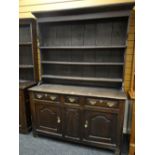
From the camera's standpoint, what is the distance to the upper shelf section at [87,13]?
1.84 m

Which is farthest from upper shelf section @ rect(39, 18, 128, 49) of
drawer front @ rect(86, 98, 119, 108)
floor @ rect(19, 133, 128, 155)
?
floor @ rect(19, 133, 128, 155)

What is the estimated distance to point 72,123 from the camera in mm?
2109

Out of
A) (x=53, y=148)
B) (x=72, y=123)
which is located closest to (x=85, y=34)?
(x=72, y=123)

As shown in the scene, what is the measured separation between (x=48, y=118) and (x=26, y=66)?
1.07m

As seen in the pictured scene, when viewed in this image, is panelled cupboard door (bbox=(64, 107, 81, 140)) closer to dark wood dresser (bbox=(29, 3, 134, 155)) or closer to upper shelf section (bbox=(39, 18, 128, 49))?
dark wood dresser (bbox=(29, 3, 134, 155))

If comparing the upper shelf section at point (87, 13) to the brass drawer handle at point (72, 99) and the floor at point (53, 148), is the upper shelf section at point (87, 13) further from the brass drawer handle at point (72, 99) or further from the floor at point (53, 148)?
the floor at point (53, 148)

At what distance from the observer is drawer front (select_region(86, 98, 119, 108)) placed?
6.10 feet

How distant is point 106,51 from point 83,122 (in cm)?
117

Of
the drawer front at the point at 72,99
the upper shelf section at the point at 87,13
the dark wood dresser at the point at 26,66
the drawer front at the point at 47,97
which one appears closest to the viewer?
the upper shelf section at the point at 87,13

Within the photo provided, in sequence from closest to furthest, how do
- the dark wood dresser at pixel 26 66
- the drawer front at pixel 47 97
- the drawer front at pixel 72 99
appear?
the drawer front at pixel 72 99, the drawer front at pixel 47 97, the dark wood dresser at pixel 26 66

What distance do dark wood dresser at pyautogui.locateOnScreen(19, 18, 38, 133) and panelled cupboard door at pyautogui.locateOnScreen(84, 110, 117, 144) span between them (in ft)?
3.60

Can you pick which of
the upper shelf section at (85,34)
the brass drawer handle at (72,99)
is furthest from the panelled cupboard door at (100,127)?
the upper shelf section at (85,34)

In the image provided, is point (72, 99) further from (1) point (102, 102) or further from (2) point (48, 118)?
(2) point (48, 118)
